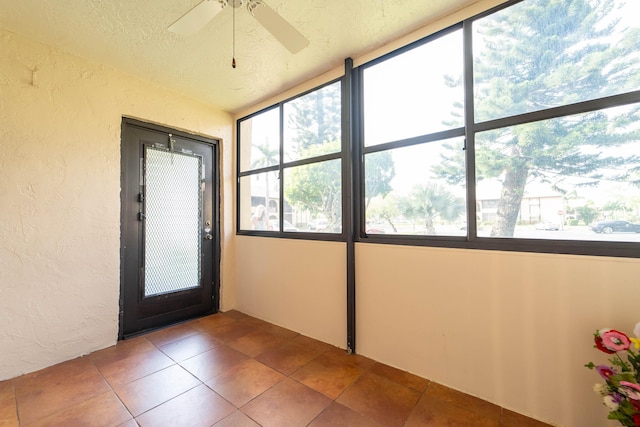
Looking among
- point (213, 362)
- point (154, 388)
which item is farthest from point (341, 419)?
point (154, 388)

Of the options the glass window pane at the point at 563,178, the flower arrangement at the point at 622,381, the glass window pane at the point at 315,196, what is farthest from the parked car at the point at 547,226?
the glass window pane at the point at 315,196

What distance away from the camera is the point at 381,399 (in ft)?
5.60

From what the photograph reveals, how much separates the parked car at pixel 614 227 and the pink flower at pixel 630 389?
764 millimetres

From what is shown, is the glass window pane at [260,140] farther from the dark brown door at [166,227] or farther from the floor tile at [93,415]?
the floor tile at [93,415]

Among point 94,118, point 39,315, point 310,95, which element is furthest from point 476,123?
point 39,315

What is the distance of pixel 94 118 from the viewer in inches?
94.2

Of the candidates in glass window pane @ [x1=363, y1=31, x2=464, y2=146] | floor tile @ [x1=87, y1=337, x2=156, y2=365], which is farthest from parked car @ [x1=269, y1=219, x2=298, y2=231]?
floor tile @ [x1=87, y1=337, x2=156, y2=365]

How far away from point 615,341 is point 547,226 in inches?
25.5

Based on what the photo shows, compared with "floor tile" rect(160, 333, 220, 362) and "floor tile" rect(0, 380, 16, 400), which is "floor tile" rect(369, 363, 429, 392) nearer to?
"floor tile" rect(160, 333, 220, 362)

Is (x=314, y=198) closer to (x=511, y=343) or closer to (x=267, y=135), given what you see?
(x=267, y=135)

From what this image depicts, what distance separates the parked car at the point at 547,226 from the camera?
154cm

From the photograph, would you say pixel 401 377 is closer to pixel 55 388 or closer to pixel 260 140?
pixel 55 388

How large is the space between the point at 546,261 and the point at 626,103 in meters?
0.93

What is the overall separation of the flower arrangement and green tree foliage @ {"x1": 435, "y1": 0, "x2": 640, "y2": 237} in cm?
71
